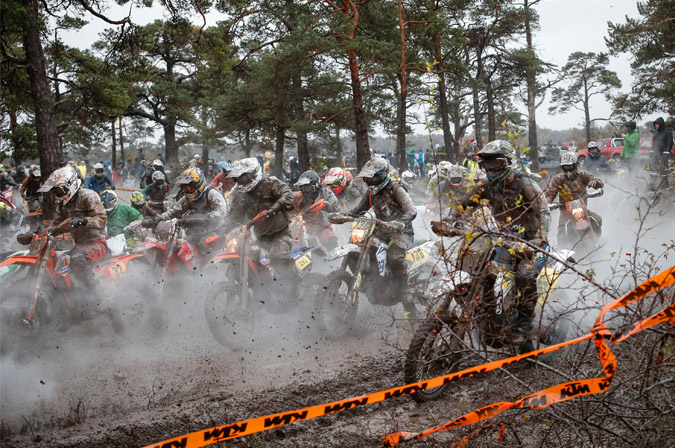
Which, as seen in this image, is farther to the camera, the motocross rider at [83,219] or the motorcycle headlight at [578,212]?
the motorcycle headlight at [578,212]

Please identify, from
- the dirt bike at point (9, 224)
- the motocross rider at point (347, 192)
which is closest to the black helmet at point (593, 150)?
the motocross rider at point (347, 192)

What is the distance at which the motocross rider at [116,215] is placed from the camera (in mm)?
9969

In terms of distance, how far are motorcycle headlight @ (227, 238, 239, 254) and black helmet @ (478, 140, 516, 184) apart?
3.23 metres

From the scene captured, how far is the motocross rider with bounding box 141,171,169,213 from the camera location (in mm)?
12250

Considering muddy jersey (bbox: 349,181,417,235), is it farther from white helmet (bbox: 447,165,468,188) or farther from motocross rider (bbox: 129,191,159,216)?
motocross rider (bbox: 129,191,159,216)

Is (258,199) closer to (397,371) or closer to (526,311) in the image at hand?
(397,371)

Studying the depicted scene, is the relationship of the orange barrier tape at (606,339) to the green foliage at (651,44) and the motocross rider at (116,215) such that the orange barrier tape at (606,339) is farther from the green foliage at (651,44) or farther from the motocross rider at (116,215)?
the green foliage at (651,44)

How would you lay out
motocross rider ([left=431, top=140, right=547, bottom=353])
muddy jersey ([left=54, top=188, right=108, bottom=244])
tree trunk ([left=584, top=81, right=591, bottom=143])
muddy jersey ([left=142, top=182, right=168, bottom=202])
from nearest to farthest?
1. motocross rider ([left=431, top=140, right=547, bottom=353])
2. muddy jersey ([left=54, top=188, right=108, bottom=244])
3. muddy jersey ([left=142, top=182, right=168, bottom=202])
4. tree trunk ([left=584, top=81, right=591, bottom=143])

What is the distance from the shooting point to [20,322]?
6.37 meters

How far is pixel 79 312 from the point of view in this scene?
23.0 ft

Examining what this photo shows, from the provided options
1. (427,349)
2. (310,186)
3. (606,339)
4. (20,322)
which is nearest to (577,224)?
(310,186)

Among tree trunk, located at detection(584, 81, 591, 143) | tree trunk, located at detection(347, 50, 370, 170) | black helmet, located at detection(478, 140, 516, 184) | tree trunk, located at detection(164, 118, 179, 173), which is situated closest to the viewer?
black helmet, located at detection(478, 140, 516, 184)

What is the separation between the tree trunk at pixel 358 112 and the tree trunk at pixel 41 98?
322 inches

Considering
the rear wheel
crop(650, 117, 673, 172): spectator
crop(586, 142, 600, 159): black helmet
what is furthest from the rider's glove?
crop(586, 142, 600, 159): black helmet
